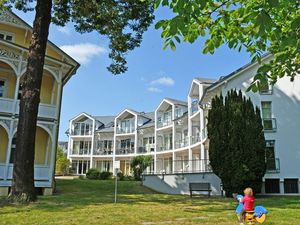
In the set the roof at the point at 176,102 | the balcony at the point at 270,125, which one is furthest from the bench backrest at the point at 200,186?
the roof at the point at 176,102

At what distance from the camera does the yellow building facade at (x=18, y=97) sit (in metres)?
20.3

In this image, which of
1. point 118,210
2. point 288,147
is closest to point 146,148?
point 288,147

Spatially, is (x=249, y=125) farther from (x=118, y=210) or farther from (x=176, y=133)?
(x=176, y=133)

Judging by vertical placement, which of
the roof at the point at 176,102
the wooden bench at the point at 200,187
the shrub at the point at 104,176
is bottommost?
the wooden bench at the point at 200,187

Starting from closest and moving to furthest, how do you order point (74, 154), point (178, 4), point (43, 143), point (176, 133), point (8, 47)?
point (178, 4) < point (8, 47) < point (43, 143) < point (176, 133) < point (74, 154)

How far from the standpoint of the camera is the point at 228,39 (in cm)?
625

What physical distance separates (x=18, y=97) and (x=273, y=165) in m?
19.1

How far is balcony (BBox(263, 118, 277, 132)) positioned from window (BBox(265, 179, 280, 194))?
155 inches

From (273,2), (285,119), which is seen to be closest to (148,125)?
(285,119)

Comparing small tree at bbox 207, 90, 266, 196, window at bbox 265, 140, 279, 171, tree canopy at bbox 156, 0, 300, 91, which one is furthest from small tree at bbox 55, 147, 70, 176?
tree canopy at bbox 156, 0, 300, 91

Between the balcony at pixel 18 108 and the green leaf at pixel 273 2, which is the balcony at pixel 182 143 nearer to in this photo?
the balcony at pixel 18 108

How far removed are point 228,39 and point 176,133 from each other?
3945 cm

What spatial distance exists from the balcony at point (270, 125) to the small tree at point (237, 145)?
→ 4433 mm

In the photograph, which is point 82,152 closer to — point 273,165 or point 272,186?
point 273,165
